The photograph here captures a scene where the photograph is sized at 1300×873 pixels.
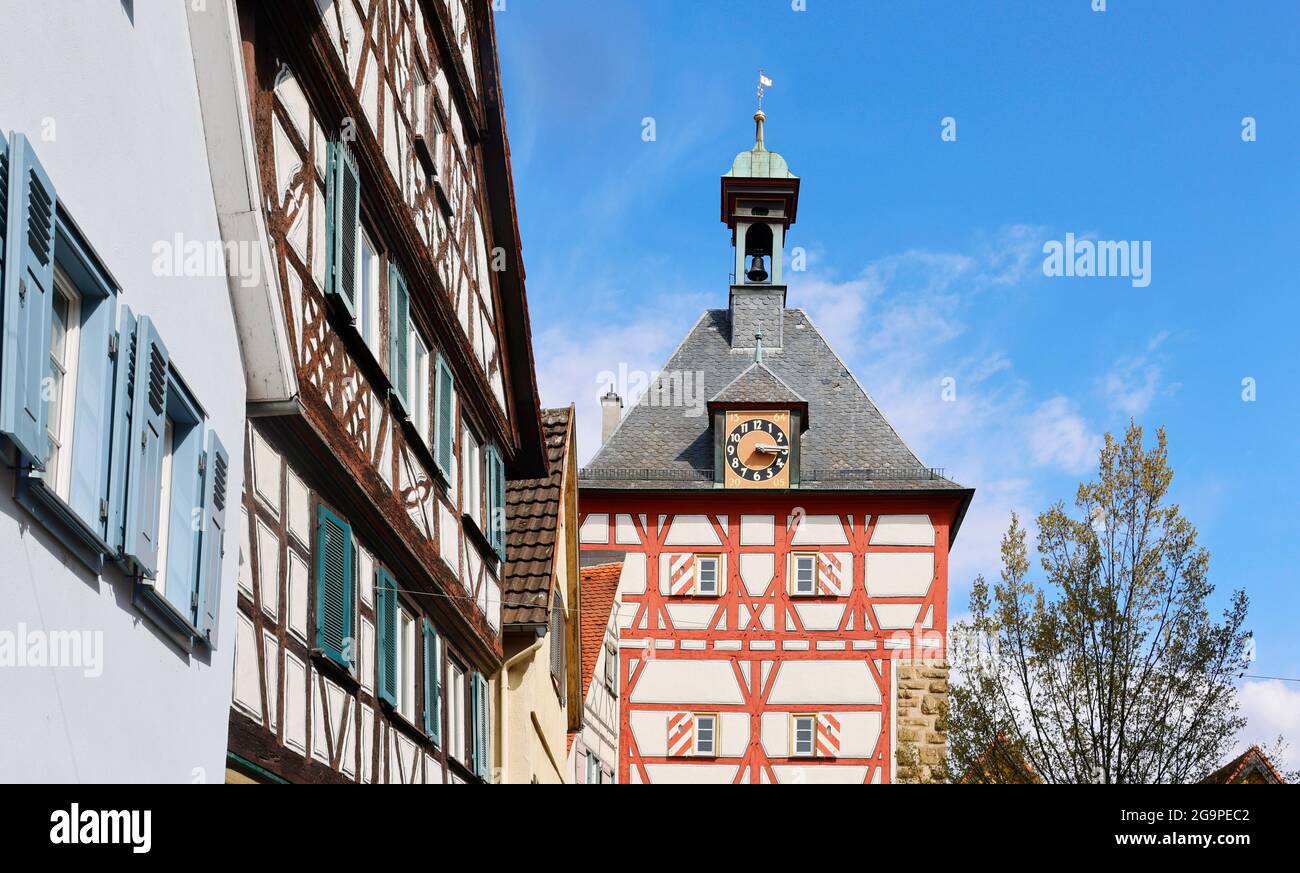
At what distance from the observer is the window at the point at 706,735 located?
121ft

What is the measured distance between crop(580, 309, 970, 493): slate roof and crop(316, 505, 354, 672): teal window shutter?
27911mm

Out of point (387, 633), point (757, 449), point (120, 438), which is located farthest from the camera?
point (757, 449)

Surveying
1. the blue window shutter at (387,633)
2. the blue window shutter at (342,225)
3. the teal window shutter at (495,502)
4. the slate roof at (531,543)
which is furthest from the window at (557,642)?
the blue window shutter at (342,225)

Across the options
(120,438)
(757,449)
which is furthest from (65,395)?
(757,449)

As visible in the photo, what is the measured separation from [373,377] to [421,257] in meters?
1.70

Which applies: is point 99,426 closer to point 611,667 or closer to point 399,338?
point 399,338

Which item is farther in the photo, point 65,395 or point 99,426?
point 99,426

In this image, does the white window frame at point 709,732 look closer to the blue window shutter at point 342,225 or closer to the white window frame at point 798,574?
the white window frame at point 798,574

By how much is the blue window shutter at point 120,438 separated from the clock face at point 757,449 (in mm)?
32423

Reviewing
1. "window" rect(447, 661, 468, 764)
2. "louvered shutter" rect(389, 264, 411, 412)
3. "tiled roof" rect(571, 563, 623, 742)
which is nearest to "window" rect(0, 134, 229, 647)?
"louvered shutter" rect(389, 264, 411, 412)

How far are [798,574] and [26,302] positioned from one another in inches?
1285

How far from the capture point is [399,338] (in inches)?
491

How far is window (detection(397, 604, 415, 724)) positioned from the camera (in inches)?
506
